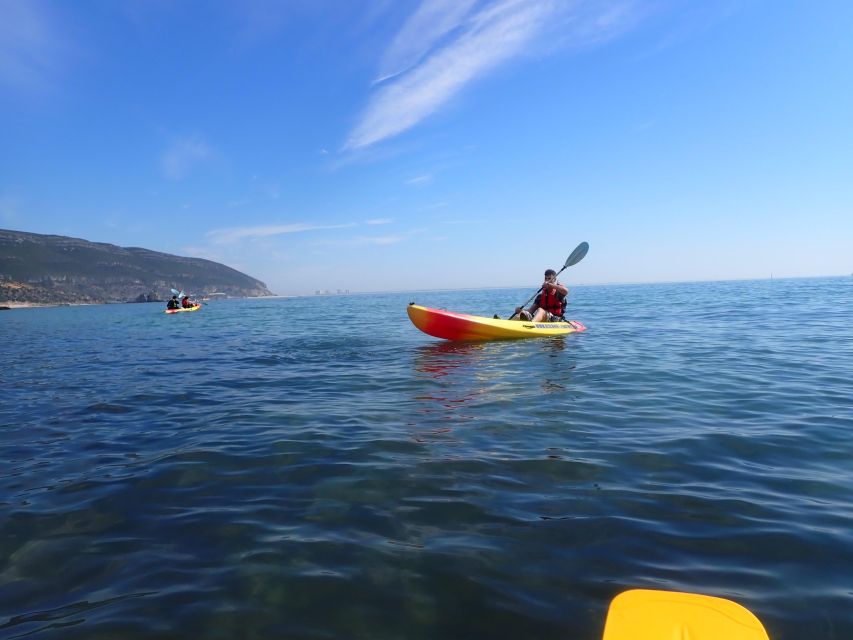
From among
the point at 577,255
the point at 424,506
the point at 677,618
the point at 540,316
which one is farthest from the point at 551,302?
the point at 677,618

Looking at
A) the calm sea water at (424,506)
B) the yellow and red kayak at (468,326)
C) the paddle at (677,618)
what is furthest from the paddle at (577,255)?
the paddle at (677,618)

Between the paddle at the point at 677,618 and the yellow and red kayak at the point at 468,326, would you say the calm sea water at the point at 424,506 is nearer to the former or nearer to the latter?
A: the paddle at the point at 677,618

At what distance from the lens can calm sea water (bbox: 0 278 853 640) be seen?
290cm

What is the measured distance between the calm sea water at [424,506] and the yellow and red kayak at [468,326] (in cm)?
569

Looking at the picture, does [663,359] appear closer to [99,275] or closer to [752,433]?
[752,433]

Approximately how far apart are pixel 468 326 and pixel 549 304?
3825 mm

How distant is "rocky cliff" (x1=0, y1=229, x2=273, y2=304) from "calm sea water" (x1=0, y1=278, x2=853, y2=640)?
130 metres

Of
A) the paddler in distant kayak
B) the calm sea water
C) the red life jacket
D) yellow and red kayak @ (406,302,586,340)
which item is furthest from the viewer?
the red life jacket

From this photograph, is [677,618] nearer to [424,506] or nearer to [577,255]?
[424,506]

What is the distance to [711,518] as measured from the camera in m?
3.87

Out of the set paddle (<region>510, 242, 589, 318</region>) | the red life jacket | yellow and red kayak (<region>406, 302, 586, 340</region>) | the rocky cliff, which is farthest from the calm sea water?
the rocky cliff

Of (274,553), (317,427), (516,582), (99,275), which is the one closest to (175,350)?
(317,427)

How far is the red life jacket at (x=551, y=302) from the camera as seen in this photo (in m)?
17.2

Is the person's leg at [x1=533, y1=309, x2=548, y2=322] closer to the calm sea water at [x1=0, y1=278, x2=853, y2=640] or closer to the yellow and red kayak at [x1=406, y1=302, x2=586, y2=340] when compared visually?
the yellow and red kayak at [x1=406, y1=302, x2=586, y2=340]
